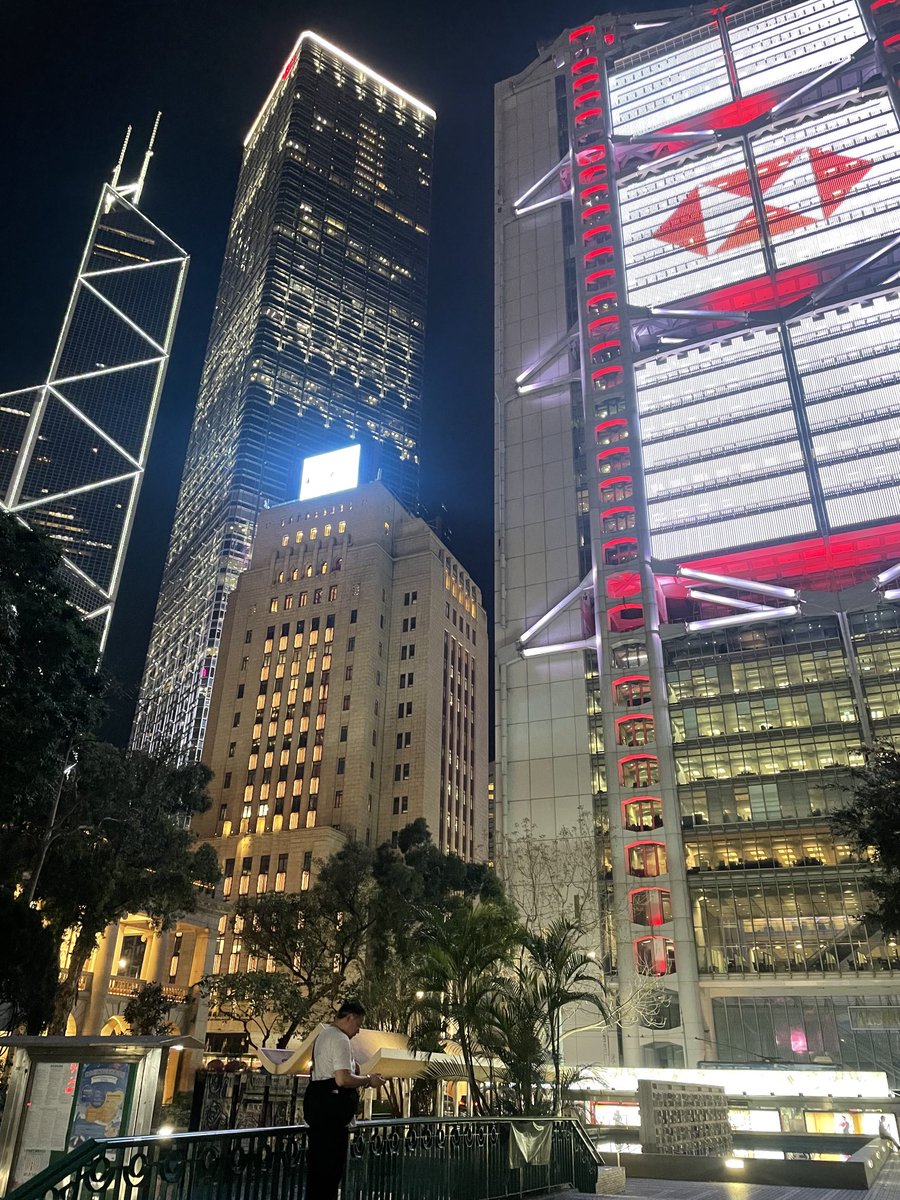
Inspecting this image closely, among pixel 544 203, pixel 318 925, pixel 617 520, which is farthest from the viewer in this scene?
pixel 544 203

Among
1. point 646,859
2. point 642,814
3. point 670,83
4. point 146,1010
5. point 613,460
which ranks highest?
point 670,83

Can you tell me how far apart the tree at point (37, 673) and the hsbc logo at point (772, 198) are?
71192mm

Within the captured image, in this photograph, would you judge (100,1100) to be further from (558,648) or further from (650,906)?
(558,648)

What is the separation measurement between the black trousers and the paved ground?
7.42m

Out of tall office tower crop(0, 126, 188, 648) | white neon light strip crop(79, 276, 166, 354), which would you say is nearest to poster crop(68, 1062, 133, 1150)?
tall office tower crop(0, 126, 188, 648)

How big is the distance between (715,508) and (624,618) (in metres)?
11.5

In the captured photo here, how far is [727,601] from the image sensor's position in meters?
66.8

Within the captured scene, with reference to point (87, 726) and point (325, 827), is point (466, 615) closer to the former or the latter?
point (325, 827)

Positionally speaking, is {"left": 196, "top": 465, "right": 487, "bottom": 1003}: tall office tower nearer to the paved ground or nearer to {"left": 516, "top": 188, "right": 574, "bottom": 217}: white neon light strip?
{"left": 516, "top": 188, "right": 574, "bottom": 217}: white neon light strip

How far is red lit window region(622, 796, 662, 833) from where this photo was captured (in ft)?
201

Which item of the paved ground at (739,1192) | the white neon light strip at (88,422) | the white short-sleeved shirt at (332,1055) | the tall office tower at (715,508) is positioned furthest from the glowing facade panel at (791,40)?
the white short-sleeved shirt at (332,1055)

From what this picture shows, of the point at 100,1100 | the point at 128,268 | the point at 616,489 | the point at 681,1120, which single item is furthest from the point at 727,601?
the point at 128,268

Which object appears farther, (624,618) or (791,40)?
(791,40)

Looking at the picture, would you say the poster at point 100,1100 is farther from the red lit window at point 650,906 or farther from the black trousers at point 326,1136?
the red lit window at point 650,906
